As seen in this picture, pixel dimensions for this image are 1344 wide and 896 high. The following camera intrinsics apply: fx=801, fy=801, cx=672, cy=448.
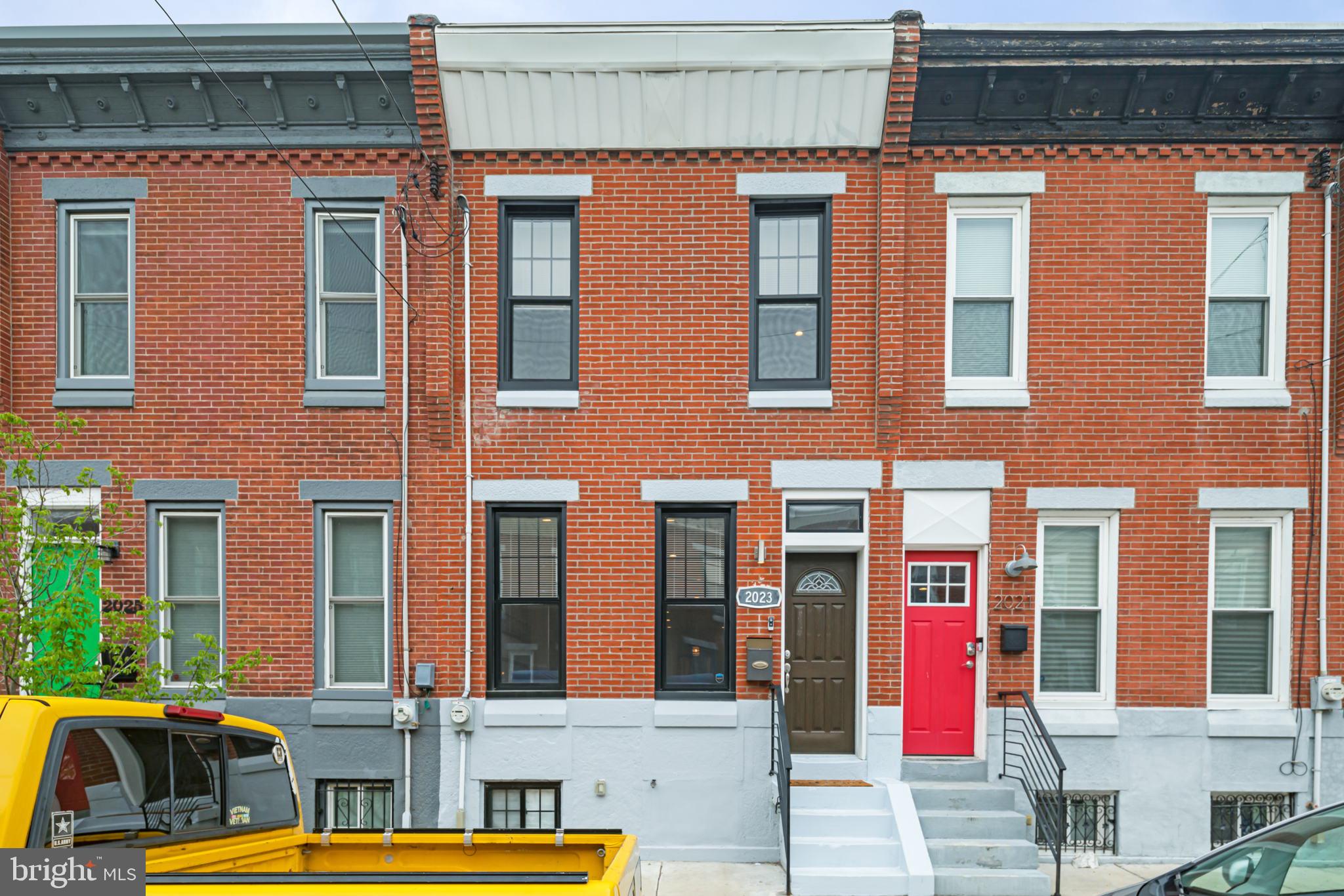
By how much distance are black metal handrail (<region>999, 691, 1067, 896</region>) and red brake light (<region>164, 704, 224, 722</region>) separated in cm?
668

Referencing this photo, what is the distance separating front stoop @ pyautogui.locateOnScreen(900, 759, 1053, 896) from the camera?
696 centimetres

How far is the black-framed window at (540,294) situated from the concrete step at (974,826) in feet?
17.9

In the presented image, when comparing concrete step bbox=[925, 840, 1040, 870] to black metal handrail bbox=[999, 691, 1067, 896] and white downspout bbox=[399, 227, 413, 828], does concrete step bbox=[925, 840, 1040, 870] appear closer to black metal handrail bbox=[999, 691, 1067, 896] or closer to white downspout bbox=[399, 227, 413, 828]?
black metal handrail bbox=[999, 691, 1067, 896]

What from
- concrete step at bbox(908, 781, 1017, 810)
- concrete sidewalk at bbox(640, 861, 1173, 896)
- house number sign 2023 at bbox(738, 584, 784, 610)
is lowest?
concrete sidewalk at bbox(640, 861, 1173, 896)

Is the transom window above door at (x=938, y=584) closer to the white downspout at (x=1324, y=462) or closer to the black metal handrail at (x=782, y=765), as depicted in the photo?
the black metal handrail at (x=782, y=765)

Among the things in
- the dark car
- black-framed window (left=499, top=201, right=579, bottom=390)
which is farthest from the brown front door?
the dark car

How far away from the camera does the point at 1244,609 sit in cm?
807

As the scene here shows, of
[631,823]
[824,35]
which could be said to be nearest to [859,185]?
[824,35]

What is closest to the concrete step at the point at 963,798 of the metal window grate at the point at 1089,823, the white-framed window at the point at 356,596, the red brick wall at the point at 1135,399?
the metal window grate at the point at 1089,823

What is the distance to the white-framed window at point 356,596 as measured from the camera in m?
8.15

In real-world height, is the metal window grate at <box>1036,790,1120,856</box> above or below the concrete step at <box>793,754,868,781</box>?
below

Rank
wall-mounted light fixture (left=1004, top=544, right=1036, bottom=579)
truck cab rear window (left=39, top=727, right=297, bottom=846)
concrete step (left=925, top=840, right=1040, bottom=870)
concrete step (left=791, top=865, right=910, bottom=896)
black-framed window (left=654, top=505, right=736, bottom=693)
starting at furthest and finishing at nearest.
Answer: black-framed window (left=654, top=505, right=736, bottom=693)
wall-mounted light fixture (left=1004, top=544, right=1036, bottom=579)
concrete step (left=925, top=840, right=1040, bottom=870)
concrete step (left=791, top=865, right=910, bottom=896)
truck cab rear window (left=39, top=727, right=297, bottom=846)

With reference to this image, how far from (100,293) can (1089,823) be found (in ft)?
37.4

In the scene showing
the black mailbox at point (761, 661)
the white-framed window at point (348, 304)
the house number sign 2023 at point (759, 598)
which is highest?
the white-framed window at point (348, 304)
